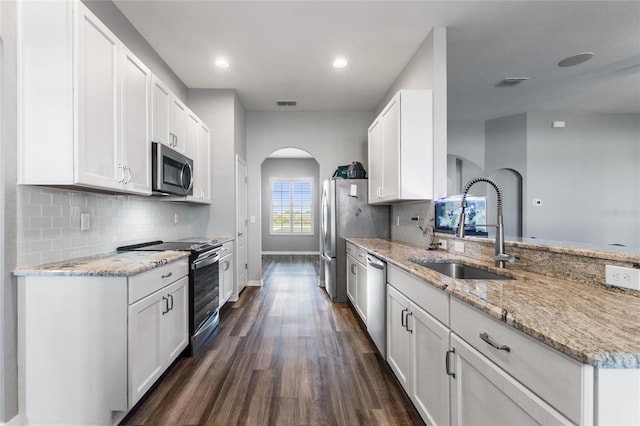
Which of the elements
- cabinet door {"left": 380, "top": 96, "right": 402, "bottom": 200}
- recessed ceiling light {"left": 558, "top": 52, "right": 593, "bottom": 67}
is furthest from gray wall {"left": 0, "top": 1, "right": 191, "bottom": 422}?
recessed ceiling light {"left": 558, "top": 52, "right": 593, "bottom": 67}

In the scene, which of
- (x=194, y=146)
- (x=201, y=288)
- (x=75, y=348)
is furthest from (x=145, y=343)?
(x=194, y=146)

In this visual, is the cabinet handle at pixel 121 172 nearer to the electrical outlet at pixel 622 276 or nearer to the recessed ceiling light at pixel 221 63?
the recessed ceiling light at pixel 221 63

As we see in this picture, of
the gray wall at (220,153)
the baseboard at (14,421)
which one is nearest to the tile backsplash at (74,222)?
the baseboard at (14,421)

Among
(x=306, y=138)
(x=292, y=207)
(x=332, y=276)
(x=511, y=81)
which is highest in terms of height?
Result: (x=511, y=81)

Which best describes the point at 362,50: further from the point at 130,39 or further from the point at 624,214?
the point at 624,214

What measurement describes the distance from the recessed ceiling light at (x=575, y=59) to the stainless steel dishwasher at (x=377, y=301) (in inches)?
138

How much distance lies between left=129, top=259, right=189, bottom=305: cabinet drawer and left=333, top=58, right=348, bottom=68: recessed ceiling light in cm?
271

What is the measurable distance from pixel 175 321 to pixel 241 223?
2.43 m

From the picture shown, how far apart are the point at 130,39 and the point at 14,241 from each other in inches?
83.7

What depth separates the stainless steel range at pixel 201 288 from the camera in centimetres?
247

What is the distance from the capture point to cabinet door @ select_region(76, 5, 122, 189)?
64.4 inches

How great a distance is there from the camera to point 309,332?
116 inches

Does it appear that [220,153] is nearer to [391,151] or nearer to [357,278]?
[391,151]

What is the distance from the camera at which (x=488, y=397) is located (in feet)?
3.34
